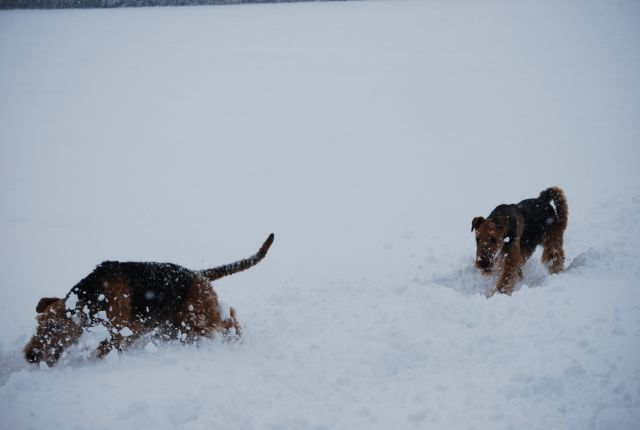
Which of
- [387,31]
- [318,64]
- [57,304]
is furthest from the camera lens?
[387,31]

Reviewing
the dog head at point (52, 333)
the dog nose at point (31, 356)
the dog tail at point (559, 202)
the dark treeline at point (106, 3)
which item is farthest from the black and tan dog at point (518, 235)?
the dark treeline at point (106, 3)

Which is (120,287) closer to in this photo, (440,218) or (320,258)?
(320,258)

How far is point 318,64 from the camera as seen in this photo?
18.3 meters

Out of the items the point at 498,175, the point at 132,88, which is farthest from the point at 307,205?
the point at 132,88

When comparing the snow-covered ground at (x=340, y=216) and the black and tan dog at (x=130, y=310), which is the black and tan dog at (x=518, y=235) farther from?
the black and tan dog at (x=130, y=310)

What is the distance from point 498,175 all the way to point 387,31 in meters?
17.0

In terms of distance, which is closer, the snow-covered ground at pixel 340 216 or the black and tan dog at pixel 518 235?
the snow-covered ground at pixel 340 216

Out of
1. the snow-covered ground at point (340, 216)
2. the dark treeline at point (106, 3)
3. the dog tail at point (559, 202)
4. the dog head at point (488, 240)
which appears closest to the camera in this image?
the snow-covered ground at point (340, 216)

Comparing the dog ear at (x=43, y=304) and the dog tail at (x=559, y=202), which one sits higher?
the dog tail at (x=559, y=202)

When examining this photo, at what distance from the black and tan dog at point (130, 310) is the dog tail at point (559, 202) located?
439 centimetres

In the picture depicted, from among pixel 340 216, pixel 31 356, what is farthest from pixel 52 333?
pixel 340 216

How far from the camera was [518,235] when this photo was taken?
5.49m

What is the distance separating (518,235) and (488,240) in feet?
1.99

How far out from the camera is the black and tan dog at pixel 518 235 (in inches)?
203
